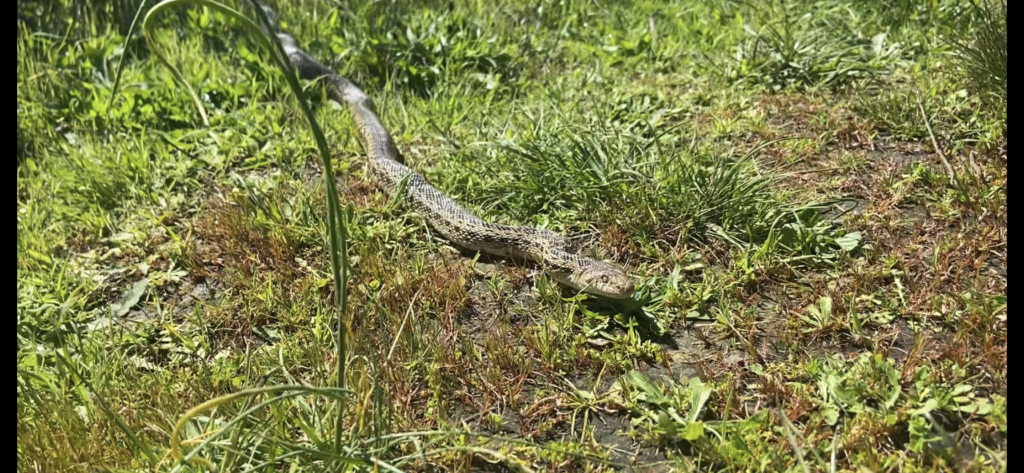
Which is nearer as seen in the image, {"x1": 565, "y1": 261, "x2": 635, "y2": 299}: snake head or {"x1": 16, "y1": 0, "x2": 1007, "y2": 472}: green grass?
{"x1": 16, "y1": 0, "x2": 1007, "y2": 472}: green grass

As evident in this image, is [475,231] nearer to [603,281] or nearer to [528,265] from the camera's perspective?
[528,265]

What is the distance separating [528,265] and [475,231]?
1.11 ft

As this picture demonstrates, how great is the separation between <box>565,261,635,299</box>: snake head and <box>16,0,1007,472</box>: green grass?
8cm

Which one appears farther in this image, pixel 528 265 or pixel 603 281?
pixel 528 265

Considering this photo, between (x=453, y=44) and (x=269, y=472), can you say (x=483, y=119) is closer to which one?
(x=453, y=44)

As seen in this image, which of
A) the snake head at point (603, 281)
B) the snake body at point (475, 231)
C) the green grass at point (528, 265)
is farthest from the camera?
the snake body at point (475, 231)

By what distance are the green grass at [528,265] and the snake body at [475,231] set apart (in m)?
0.08

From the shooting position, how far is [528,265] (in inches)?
141

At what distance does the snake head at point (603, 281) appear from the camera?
3.08 meters

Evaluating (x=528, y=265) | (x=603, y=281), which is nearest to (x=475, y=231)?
(x=528, y=265)

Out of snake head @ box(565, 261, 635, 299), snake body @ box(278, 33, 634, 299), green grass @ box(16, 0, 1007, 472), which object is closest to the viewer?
green grass @ box(16, 0, 1007, 472)

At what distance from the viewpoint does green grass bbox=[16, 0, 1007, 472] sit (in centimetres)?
250
